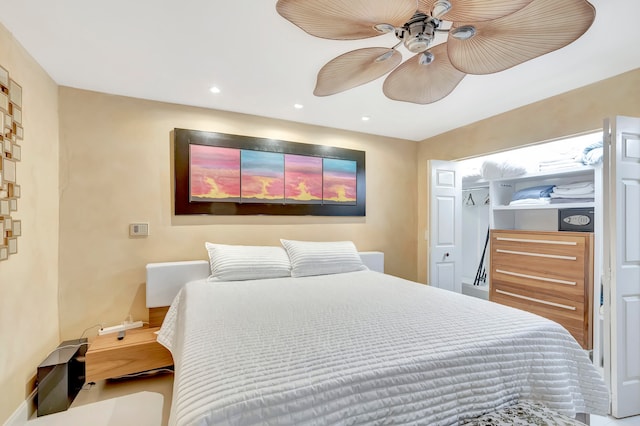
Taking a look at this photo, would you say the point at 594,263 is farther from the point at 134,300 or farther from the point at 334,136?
the point at 134,300

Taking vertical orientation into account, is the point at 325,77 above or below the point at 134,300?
above

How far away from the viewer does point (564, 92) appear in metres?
2.40

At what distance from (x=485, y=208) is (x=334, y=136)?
2516 mm

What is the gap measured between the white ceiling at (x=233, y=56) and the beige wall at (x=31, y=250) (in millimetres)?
187

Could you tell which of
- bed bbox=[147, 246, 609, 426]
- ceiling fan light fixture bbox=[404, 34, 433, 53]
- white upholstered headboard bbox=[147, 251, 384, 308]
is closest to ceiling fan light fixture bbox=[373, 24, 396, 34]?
ceiling fan light fixture bbox=[404, 34, 433, 53]

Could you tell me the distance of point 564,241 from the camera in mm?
2580

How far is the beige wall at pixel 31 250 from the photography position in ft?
5.42

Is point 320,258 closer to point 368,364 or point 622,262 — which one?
point 368,364

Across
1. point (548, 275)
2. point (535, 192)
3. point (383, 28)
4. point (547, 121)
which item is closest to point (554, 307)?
point (548, 275)

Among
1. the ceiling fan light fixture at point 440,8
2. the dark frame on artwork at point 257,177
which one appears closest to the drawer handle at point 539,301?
the dark frame on artwork at point 257,177

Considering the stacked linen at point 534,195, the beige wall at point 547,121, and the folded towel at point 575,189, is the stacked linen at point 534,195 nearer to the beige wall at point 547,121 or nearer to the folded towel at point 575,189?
the folded towel at point 575,189

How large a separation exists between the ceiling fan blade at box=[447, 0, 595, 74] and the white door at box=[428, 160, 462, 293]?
2007mm

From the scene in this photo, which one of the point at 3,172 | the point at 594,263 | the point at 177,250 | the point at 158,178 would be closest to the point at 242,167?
the point at 158,178

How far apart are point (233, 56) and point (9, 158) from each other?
4.62 ft
